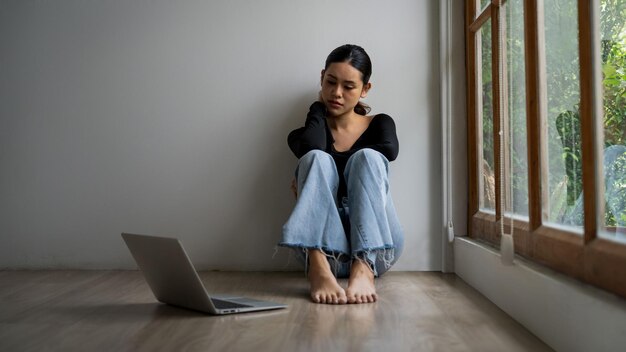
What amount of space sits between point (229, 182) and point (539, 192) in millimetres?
1406

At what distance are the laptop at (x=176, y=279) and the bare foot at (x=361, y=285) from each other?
0.23 metres

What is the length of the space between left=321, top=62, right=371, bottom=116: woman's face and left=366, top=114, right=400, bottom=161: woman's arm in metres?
0.11

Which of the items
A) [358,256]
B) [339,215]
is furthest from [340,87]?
[358,256]

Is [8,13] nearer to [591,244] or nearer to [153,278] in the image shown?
[153,278]

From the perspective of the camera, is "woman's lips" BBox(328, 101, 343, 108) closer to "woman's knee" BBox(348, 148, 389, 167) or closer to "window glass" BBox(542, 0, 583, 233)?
"woman's knee" BBox(348, 148, 389, 167)

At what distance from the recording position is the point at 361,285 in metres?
2.14

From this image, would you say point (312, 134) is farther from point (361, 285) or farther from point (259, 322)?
point (259, 322)

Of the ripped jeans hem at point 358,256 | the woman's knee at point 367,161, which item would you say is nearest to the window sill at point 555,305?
the ripped jeans hem at point 358,256

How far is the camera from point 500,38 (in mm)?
2199

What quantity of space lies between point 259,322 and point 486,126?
3.85 feet

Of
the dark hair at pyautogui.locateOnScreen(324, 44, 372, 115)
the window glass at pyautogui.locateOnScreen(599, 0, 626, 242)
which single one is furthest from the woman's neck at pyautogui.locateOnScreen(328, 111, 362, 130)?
the window glass at pyautogui.locateOnScreen(599, 0, 626, 242)

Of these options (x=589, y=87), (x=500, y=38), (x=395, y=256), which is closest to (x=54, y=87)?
(x=395, y=256)

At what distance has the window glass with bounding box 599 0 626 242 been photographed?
1.34 metres

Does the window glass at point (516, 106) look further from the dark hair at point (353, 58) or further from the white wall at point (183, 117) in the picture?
the white wall at point (183, 117)
